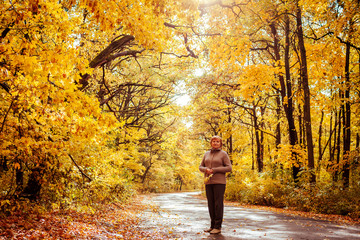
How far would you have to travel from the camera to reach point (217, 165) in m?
6.32

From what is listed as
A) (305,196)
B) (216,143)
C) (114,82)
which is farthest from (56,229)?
(114,82)

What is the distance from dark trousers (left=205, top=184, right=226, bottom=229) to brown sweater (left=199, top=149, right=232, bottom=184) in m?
0.14

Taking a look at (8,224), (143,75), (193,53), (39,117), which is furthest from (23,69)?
(143,75)

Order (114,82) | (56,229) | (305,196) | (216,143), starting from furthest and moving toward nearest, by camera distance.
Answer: (114,82)
(305,196)
(216,143)
(56,229)

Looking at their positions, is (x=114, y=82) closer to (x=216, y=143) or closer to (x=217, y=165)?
(x=216, y=143)

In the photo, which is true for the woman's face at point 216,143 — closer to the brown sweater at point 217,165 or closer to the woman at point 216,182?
the woman at point 216,182

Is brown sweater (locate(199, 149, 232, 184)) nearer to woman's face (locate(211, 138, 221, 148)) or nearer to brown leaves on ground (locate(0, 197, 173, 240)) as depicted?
woman's face (locate(211, 138, 221, 148))

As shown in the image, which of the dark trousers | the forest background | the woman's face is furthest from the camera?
the woman's face

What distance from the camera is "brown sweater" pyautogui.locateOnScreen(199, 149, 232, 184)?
615 centimetres

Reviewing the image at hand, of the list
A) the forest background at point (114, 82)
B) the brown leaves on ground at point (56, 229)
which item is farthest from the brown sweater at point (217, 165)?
the forest background at point (114, 82)

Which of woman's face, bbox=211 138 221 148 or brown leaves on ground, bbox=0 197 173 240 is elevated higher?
woman's face, bbox=211 138 221 148

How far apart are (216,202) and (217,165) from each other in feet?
2.55

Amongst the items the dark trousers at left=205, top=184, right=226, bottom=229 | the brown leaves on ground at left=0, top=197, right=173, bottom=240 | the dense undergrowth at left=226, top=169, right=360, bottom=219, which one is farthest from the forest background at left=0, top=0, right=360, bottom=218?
the dark trousers at left=205, top=184, right=226, bottom=229

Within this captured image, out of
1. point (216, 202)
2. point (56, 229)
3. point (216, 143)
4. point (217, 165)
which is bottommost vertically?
point (56, 229)
